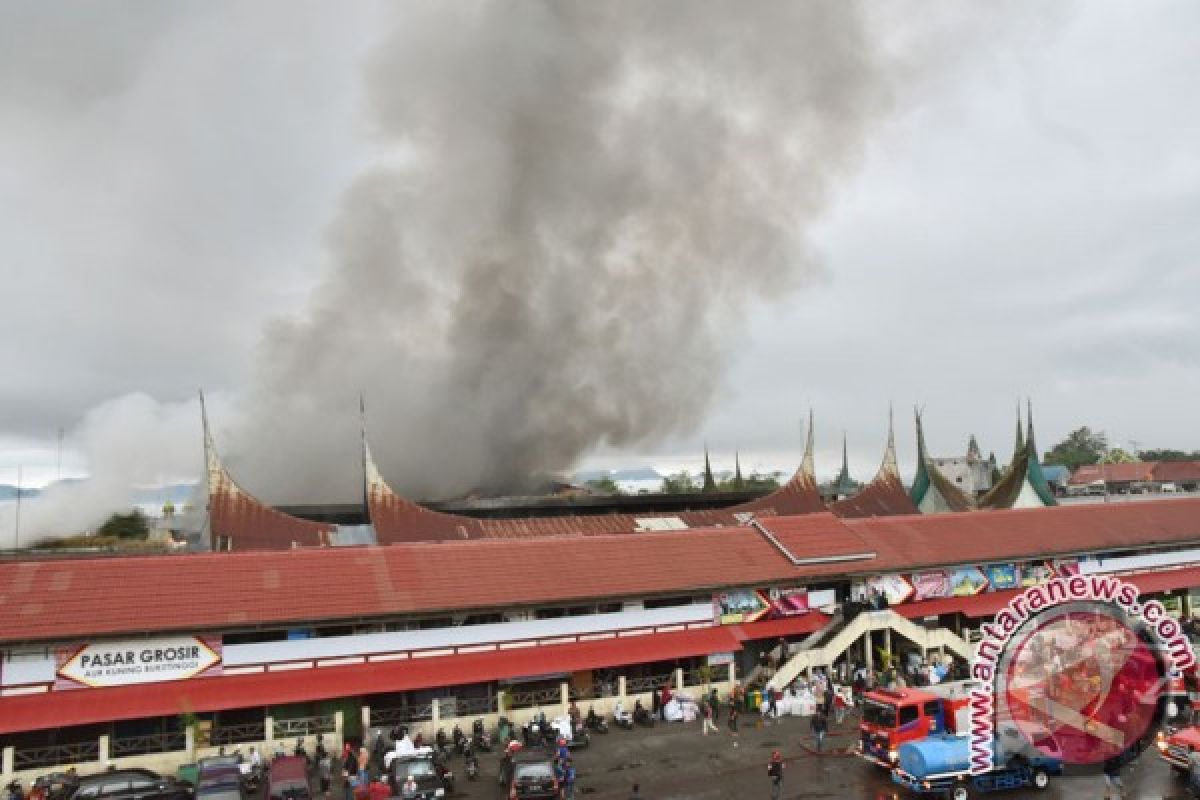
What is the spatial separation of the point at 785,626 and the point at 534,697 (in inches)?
399

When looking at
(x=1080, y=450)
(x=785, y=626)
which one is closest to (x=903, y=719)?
(x=785, y=626)

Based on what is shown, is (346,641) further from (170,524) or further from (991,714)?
(170,524)

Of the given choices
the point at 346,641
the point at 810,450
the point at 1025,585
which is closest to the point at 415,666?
the point at 346,641

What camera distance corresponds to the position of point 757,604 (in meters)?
32.5

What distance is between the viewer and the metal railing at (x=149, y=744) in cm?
2336

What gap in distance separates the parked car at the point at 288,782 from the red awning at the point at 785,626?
52.1ft

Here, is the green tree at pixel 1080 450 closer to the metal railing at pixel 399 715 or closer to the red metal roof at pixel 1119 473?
the red metal roof at pixel 1119 473

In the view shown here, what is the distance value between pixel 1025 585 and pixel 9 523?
67976 mm

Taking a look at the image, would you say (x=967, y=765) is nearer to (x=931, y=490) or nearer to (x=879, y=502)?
(x=879, y=502)

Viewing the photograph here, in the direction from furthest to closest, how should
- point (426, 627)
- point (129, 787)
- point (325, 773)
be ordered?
point (426, 627) < point (325, 773) < point (129, 787)

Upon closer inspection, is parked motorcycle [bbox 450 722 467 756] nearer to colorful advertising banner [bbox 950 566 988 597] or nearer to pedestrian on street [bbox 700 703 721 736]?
pedestrian on street [bbox 700 703 721 736]

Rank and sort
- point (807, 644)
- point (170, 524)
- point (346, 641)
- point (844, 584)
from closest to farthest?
point (346, 641)
point (807, 644)
point (844, 584)
point (170, 524)

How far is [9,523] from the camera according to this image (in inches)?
2579

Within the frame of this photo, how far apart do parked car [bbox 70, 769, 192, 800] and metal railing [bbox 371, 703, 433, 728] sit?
613 cm
